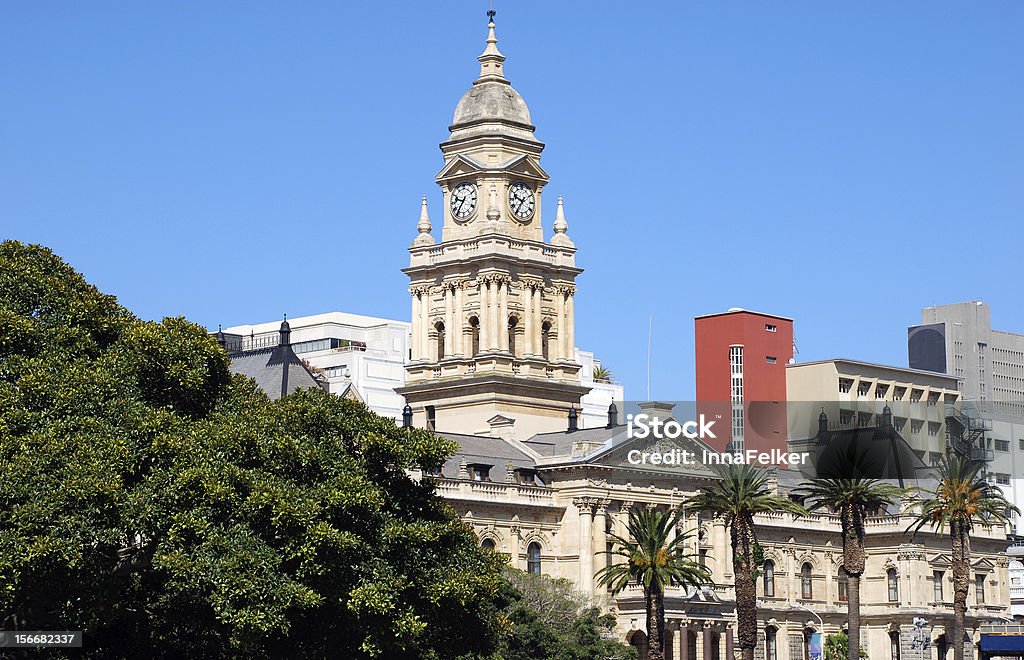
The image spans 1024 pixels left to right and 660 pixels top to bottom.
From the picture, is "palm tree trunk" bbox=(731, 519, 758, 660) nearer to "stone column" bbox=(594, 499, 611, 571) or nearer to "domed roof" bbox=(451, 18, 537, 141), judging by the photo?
"stone column" bbox=(594, 499, 611, 571)

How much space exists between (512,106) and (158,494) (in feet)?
279

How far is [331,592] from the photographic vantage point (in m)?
65.5

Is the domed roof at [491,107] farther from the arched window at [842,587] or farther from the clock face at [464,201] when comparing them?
the arched window at [842,587]

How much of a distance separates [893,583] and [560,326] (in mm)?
30930

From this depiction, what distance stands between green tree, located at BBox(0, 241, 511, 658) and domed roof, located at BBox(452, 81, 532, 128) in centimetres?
7418

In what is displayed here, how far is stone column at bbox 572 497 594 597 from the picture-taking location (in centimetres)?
12850

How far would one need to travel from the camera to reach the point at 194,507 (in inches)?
2518

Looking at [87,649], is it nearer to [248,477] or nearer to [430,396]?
[248,477]

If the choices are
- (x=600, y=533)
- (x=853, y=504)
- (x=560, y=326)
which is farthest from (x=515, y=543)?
(x=853, y=504)

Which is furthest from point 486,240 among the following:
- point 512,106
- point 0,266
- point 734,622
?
point 0,266

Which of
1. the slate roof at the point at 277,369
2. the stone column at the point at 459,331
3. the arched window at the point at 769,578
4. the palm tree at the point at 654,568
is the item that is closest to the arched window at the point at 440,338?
the stone column at the point at 459,331

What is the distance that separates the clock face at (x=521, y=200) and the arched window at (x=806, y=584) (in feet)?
100

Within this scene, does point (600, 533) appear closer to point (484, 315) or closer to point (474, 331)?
point (484, 315)

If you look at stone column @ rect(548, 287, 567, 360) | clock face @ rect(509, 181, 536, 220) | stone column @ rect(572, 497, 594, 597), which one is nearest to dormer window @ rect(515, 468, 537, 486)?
stone column @ rect(572, 497, 594, 597)
